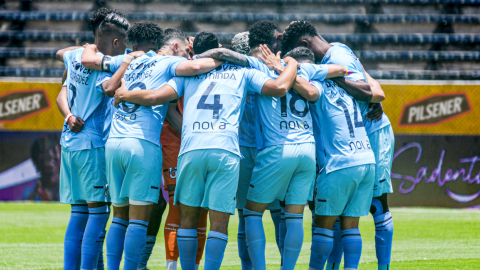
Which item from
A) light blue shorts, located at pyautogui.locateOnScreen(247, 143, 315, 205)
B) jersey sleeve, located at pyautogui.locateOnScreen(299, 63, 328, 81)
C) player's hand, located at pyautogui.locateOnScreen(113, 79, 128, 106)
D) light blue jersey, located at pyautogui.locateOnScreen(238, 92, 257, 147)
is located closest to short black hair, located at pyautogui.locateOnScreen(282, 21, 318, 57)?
jersey sleeve, located at pyautogui.locateOnScreen(299, 63, 328, 81)

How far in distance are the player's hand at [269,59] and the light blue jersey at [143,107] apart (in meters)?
0.69

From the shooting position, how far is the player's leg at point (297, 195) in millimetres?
3764

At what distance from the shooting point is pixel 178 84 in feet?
12.3

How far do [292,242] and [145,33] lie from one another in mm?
2152

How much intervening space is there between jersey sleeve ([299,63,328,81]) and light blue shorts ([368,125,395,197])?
2.99 feet

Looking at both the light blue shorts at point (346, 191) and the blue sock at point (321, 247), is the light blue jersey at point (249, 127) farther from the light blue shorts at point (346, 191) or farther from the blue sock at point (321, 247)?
the blue sock at point (321, 247)

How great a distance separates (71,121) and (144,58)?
0.80 meters

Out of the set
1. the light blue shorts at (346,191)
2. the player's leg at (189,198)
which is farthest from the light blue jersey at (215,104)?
the light blue shorts at (346,191)

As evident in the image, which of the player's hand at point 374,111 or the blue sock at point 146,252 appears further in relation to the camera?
the blue sock at point 146,252

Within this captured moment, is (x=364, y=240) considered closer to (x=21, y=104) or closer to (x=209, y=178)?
(x=209, y=178)

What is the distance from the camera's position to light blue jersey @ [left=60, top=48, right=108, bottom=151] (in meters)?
4.09

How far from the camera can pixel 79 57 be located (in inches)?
165

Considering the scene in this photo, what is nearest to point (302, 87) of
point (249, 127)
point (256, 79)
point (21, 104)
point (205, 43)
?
point (256, 79)

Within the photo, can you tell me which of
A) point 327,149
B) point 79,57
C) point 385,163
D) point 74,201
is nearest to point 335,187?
point 327,149
